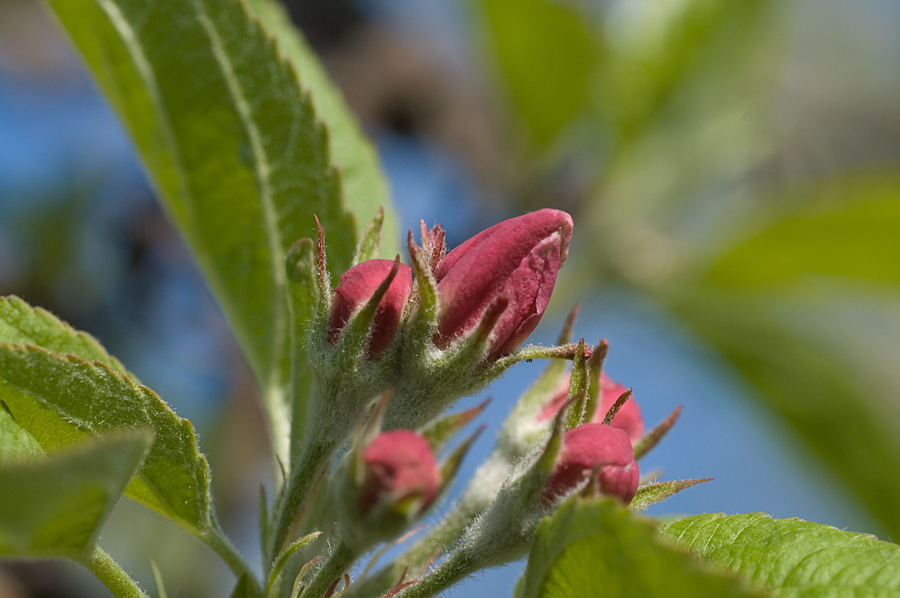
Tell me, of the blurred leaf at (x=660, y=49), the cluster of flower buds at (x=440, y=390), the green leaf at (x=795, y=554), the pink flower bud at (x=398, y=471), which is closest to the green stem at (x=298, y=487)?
the cluster of flower buds at (x=440, y=390)

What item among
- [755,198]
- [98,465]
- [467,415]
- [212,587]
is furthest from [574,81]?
[98,465]

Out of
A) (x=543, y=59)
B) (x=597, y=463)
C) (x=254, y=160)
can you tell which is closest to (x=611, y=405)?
(x=597, y=463)

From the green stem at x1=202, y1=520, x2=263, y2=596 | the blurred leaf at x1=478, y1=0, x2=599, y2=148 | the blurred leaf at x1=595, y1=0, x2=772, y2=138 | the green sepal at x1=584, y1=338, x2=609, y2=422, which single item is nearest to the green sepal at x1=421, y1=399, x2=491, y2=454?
the green sepal at x1=584, y1=338, x2=609, y2=422

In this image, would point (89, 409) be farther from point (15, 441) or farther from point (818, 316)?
point (818, 316)

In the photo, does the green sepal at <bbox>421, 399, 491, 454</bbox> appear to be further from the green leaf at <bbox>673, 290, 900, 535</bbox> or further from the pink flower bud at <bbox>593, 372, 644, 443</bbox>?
the green leaf at <bbox>673, 290, 900, 535</bbox>

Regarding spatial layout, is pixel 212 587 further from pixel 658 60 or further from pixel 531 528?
pixel 658 60

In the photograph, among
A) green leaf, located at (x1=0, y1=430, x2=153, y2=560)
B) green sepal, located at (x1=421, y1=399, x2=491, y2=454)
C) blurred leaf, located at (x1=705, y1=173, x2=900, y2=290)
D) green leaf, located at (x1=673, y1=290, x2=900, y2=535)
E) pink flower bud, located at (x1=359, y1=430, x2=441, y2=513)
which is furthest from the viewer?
blurred leaf, located at (x1=705, y1=173, x2=900, y2=290)

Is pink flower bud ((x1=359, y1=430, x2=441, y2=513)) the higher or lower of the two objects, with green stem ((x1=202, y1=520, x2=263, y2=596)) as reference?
higher
